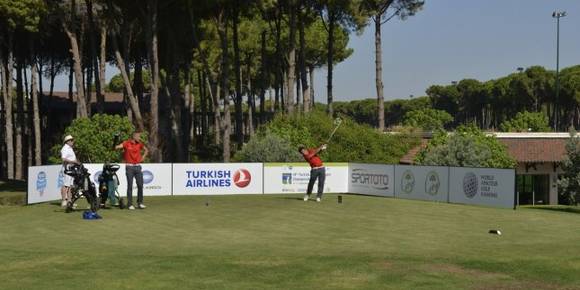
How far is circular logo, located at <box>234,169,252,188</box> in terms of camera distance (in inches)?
1309

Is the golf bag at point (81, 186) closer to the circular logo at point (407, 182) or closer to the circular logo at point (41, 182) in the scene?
the circular logo at point (41, 182)

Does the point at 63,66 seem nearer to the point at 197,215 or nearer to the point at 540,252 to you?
the point at 197,215

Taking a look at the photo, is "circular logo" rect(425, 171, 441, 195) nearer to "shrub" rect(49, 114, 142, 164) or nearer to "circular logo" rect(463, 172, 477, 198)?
"circular logo" rect(463, 172, 477, 198)

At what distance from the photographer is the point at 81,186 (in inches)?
797

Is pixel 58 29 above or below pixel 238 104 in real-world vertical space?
above

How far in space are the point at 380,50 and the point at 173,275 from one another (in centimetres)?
4306

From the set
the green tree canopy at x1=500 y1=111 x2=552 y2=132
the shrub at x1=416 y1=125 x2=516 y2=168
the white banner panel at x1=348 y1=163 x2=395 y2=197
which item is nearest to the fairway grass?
the white banner panel at x1=348 y1=163 x2=395 y2=197

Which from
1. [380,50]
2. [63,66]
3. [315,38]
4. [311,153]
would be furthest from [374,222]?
[315,38]

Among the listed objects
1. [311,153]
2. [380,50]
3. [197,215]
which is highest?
[380,50]

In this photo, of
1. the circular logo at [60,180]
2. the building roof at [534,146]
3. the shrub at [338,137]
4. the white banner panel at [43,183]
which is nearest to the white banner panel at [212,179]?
the circular logo at [60,180]

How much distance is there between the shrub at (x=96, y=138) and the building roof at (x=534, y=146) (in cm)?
2935

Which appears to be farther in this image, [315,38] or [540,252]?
[315,38]

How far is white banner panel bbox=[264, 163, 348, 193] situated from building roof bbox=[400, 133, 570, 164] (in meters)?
25.3

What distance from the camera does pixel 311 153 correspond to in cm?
2614
